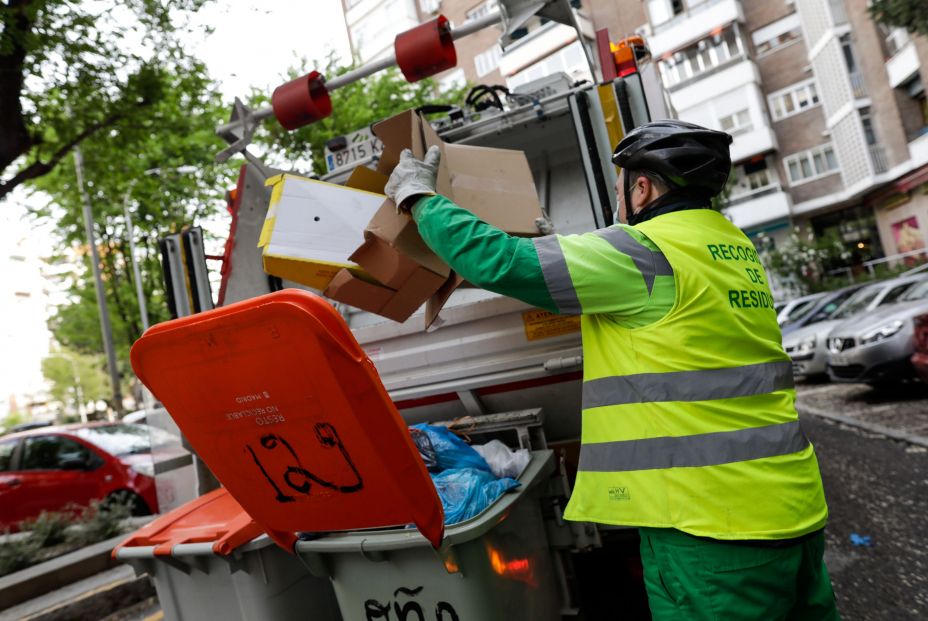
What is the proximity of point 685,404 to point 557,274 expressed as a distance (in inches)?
16.1

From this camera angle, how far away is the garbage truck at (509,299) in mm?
2859

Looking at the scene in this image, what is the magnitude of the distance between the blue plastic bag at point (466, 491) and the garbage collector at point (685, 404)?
53 cm

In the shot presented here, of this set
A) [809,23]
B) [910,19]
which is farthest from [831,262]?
[910,19]

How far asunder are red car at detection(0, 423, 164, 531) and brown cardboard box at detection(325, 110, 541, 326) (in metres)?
6.42

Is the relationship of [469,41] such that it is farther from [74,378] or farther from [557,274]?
[74,378]

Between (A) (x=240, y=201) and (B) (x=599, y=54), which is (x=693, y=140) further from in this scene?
(A) (x=240, y=201)

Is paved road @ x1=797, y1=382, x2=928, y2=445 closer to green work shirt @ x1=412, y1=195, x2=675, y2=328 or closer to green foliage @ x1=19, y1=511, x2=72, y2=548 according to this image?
green work shirt @ x1=412, y1=195, x2=675, y2=328

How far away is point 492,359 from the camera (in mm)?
3086

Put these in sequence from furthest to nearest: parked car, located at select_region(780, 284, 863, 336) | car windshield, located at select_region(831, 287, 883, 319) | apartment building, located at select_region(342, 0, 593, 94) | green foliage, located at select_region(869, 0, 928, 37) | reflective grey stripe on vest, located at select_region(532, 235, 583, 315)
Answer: apartment building, located at select_region(342, 0, 593, 94) < parked car, located at select_region(780, 284, 863, 336) < car windshield, located at select_region(831, 287, 883, 319) < green foliage, located at select_region(869, 0, 928, 37) < reflective grey stripe on vest, located at select_region(532, 235, 583, 315)

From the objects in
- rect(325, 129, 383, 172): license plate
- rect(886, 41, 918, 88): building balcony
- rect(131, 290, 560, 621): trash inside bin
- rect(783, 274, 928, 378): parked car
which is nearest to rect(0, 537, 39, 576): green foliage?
rect(325, 129, 383, 172): license plate

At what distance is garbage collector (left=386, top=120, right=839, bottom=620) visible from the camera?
4.56 feet

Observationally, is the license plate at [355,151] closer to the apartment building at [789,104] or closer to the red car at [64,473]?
the red car at [64,473]

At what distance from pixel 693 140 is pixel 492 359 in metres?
1.68

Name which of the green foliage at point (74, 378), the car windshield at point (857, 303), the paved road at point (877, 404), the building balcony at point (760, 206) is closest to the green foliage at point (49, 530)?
the paved road at point (877, 404)
